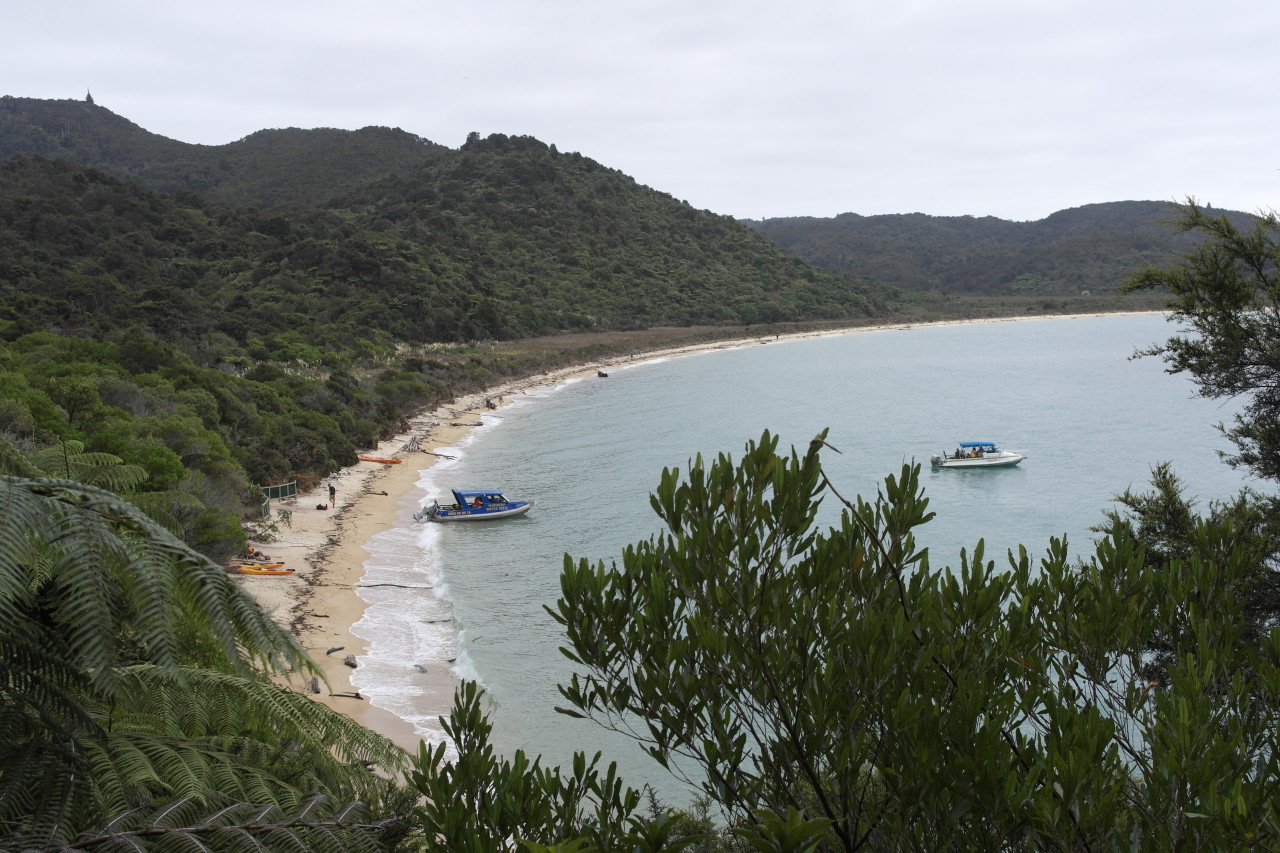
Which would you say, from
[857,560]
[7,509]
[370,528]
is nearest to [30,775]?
[7,509]

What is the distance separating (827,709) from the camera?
368cm

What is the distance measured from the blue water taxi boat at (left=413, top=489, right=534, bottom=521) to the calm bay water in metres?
0.43

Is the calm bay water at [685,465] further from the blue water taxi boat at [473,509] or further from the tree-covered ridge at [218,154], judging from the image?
the tree-covered ridge at [218,154]

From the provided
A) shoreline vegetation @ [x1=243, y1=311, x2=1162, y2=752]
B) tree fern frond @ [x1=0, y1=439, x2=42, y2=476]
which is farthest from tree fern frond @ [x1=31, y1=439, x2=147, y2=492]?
shoreline vegetation @ [x1=243, y1=311, x2=1162, y2=752]

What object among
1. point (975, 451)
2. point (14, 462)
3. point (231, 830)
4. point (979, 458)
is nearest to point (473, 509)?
point (979, 458)

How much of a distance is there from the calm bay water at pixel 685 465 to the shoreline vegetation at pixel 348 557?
425mm

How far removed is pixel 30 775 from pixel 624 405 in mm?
52469

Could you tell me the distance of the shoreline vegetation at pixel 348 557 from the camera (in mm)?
14961

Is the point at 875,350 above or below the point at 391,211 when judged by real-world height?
below

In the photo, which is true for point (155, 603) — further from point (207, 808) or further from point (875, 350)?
point (875, 350)

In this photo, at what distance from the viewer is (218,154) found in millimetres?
144625

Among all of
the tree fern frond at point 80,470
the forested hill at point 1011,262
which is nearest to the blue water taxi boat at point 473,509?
the tree fern frond at point 80,470

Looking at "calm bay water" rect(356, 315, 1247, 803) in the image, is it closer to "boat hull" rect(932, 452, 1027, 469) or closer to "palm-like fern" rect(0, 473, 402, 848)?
"boat hull" rect(932, 452, 1027, 469)

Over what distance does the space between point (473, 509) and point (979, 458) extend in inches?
868
